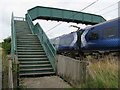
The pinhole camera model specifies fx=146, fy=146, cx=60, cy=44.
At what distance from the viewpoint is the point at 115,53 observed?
30.3ft

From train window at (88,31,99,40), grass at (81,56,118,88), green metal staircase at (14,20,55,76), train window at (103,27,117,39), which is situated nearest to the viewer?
grass at (81,56,118,88)

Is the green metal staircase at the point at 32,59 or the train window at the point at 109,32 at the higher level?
the train window at the point at 109,32

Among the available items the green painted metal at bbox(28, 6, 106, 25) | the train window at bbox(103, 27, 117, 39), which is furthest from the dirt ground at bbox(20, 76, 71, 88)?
the green painted metal at bbox(28, 6, 106, 25)

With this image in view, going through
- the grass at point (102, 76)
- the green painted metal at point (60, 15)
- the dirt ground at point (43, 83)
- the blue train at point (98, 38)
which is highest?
the green painted metal at point (60, 15)

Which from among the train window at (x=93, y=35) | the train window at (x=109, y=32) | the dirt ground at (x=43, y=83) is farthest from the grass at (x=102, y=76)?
the train window at (x=93, y=35)

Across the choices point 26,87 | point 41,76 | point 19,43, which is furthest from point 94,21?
point 26,87

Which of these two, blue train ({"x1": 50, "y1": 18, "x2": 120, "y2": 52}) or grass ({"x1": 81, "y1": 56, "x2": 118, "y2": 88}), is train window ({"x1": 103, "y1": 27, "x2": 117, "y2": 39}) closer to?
blue train ({"x1": 50, "y1": 18, "x2": 120, "y2": 52})

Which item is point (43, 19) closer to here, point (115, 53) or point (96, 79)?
point (115, 53)

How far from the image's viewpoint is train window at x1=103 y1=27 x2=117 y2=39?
9547mm

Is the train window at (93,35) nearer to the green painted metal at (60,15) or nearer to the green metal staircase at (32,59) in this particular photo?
the green metal staircase at (32,59)

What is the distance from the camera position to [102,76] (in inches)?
168

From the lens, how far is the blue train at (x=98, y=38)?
943 centimetres

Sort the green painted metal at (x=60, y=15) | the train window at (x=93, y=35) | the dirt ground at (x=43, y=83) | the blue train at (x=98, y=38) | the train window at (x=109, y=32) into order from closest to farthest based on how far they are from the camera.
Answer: the dirt ground at (x=43, y=83)
the blue train at (x=98, y=38)
the train window at (x=109, y=32)
the train window at (x=93, y=35)
the green painted metal at (x=60, y=15)

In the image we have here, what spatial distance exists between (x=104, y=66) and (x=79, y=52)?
354 inches
